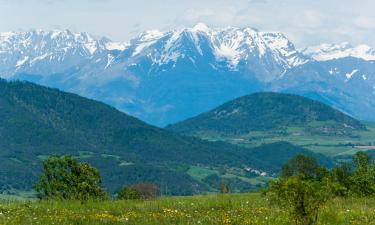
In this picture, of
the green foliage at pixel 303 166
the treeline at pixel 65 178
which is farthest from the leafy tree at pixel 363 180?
the treeline at pixel 65 178

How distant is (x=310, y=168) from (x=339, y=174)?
2.85 m

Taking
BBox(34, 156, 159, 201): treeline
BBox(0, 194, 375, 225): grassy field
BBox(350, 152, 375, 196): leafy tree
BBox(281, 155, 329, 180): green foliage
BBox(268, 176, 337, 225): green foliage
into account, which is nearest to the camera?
BBox(268, 176, 337, 225): green foliage

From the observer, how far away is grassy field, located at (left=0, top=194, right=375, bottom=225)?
2059 centimetres

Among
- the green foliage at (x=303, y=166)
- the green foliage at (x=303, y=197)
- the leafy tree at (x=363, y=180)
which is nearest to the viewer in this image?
the green foliage at (x=303, y=197)

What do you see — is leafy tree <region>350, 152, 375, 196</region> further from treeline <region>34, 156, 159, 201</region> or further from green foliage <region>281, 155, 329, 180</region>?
treeline <region>34, 156, 159, 201</region>

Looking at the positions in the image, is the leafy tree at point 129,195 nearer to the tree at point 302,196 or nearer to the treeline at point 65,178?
the treeline at point 65,178

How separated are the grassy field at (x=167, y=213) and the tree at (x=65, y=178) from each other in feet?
31.0

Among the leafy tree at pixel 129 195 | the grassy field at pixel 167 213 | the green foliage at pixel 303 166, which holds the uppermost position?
the green foliage at pixel 303 166

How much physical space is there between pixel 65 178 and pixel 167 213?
49.1ft

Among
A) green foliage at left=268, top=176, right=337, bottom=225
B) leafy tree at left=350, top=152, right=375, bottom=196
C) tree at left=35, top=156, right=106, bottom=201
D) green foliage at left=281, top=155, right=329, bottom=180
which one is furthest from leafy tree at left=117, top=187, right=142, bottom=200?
green foliage at left=268, top=176, right=337, bottom=225

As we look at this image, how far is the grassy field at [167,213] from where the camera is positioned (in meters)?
20.6

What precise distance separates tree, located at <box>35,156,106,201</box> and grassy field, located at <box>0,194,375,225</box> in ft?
31.0

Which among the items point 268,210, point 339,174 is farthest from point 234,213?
point 339,174

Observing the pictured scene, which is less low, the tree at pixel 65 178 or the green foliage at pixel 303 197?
the tree at pixel 65 178
